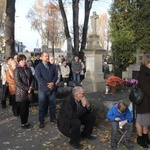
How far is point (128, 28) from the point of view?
12547 millimetres

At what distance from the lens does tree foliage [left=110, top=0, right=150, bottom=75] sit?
12.0 m

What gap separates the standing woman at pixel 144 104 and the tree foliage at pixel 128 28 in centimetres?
788

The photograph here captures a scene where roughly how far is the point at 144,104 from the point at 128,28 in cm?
876

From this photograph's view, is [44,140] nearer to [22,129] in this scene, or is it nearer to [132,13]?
[22,129]

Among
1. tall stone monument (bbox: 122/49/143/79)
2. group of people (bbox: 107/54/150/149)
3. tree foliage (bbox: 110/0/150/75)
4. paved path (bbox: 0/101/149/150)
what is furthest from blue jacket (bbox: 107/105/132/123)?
tree foliage (bbox: 110/0/150/75)

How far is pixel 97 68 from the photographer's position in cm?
1045

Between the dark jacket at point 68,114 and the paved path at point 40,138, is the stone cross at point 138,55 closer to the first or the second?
the paved path at point 40,138

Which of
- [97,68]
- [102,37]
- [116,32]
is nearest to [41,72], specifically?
[97,68]

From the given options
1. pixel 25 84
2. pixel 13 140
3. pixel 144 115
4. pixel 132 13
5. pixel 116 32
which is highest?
pixel 132 13

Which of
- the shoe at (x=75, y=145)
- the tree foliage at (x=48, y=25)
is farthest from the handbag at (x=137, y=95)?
the tree foliage at (x=48, y=25)

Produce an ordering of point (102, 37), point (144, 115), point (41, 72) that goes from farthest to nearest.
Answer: point (102, 37) < point (41, 72) < point (144, 115)

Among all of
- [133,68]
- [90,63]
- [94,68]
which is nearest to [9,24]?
[90,63]

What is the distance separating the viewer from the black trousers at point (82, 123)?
4.54m

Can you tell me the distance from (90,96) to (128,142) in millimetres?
3707
